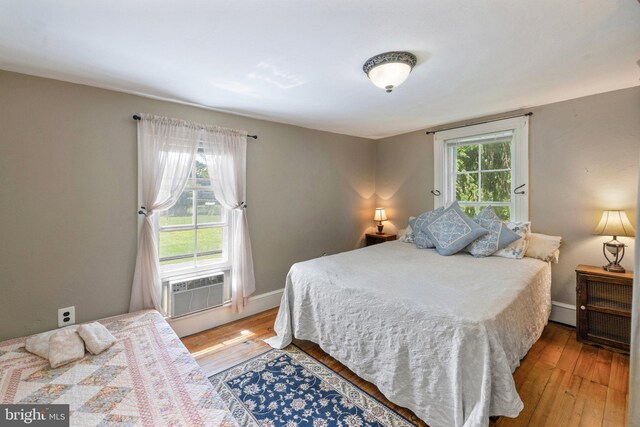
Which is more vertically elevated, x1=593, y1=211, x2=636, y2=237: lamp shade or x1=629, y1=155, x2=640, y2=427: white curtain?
x1=593, y1=211, x2=636, y2=237: lamp shade

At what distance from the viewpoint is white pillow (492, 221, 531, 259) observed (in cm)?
255

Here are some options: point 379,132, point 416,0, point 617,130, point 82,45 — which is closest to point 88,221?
point 82,45

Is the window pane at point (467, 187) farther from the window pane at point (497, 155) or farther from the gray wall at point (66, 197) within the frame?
the gray wall at point (66, 197)

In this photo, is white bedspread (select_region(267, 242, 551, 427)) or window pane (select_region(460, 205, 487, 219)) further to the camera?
window pane (select_region(460, 205, 487, 219))

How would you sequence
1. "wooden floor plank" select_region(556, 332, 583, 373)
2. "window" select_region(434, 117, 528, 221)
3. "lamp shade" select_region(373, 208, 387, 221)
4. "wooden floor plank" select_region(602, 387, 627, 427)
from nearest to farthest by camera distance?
Answer: 1. "wooden floor plank" select_region(602, 387, 627, 427)
2. "wooden floor plank" select_region(556, 332, 583, 373)
3. "window" select_region(434, 117, 528, 221)
4. "lamp shade" select_region(373, 208, 387, 221)

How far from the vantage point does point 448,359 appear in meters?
1.40

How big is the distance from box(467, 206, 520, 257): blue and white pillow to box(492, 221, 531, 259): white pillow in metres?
0.04

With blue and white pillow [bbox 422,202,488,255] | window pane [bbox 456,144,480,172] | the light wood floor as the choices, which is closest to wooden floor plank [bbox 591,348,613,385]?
the light wood floor

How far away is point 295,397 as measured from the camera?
1784 millimetres

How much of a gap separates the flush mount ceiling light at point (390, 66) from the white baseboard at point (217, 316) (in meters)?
2.62

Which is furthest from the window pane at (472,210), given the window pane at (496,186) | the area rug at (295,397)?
the area rug at (295,397)

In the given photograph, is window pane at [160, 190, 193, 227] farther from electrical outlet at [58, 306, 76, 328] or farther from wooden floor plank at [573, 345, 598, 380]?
wooden floor plank at [573, 345, 598, 380]

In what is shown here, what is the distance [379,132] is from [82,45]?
3346 mm

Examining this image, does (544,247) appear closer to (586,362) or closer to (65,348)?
(586,362)
